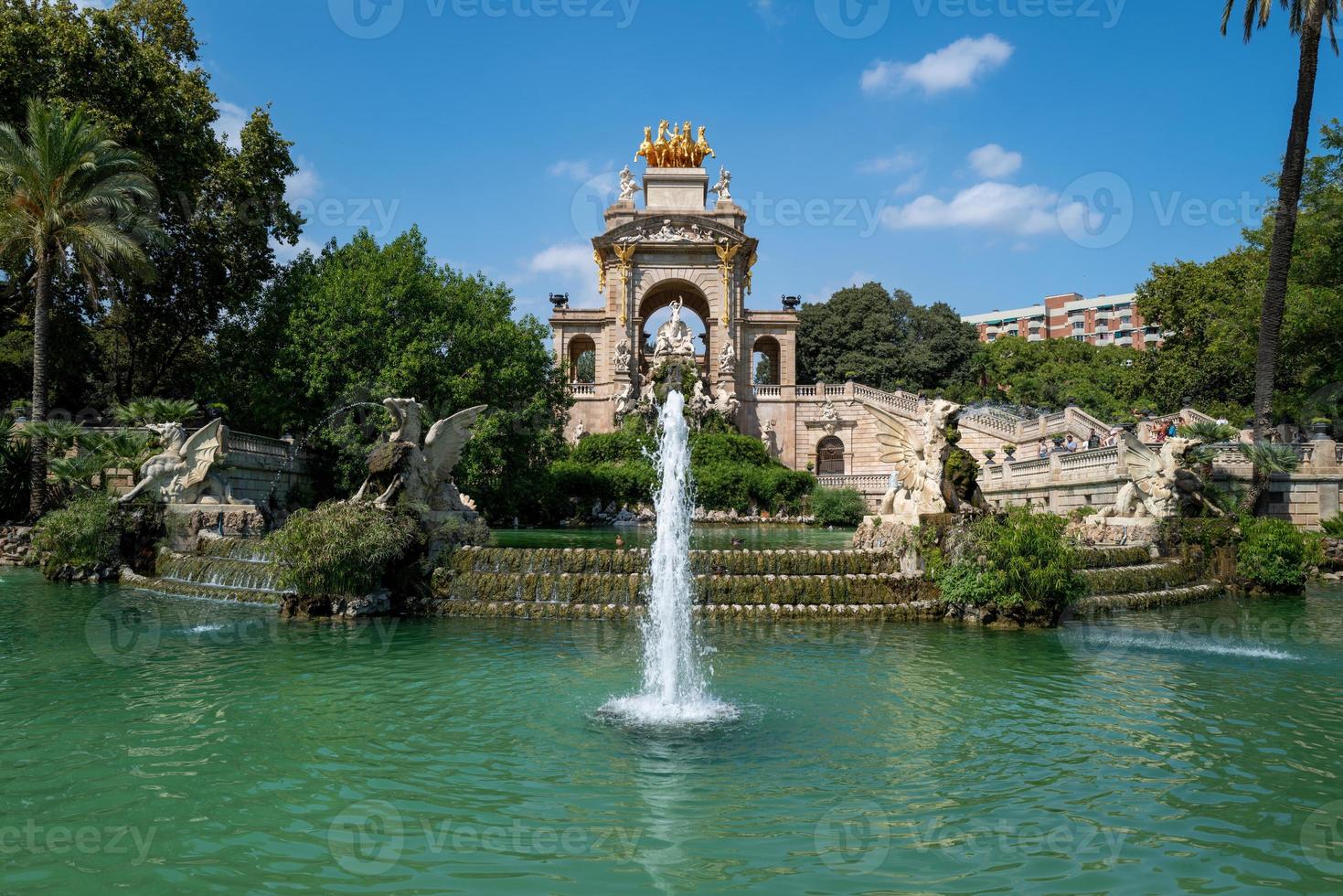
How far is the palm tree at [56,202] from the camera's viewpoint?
21484 mm

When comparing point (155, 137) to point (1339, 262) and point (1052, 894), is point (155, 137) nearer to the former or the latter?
point (1052, 894)

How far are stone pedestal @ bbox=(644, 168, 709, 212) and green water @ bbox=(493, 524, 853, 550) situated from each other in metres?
23.5

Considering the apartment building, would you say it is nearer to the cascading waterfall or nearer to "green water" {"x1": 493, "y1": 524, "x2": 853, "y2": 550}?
"green water" {"x1": 493, "y1": 524, "x2": 853, "y2": 550}

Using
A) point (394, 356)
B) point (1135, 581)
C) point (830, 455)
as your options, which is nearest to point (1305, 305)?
point (1135, 581)

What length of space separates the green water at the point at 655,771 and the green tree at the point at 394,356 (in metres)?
12.1

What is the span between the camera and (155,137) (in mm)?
26156

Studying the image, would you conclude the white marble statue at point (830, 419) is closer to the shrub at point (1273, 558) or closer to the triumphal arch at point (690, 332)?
the triumphal arch at point (690, 332)

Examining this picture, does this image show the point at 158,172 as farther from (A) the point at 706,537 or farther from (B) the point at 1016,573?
(B) the point at 1016,573

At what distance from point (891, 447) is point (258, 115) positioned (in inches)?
939

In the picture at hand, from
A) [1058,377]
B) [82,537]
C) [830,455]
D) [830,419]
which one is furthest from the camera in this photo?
[1058,377]

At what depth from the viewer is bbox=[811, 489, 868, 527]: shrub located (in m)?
33.8

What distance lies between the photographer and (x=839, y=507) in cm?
3391

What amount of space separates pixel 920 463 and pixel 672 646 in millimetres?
7627

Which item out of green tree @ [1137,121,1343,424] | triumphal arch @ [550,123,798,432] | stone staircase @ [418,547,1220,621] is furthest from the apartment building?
stone staircase @ [418,547,1220,621]
